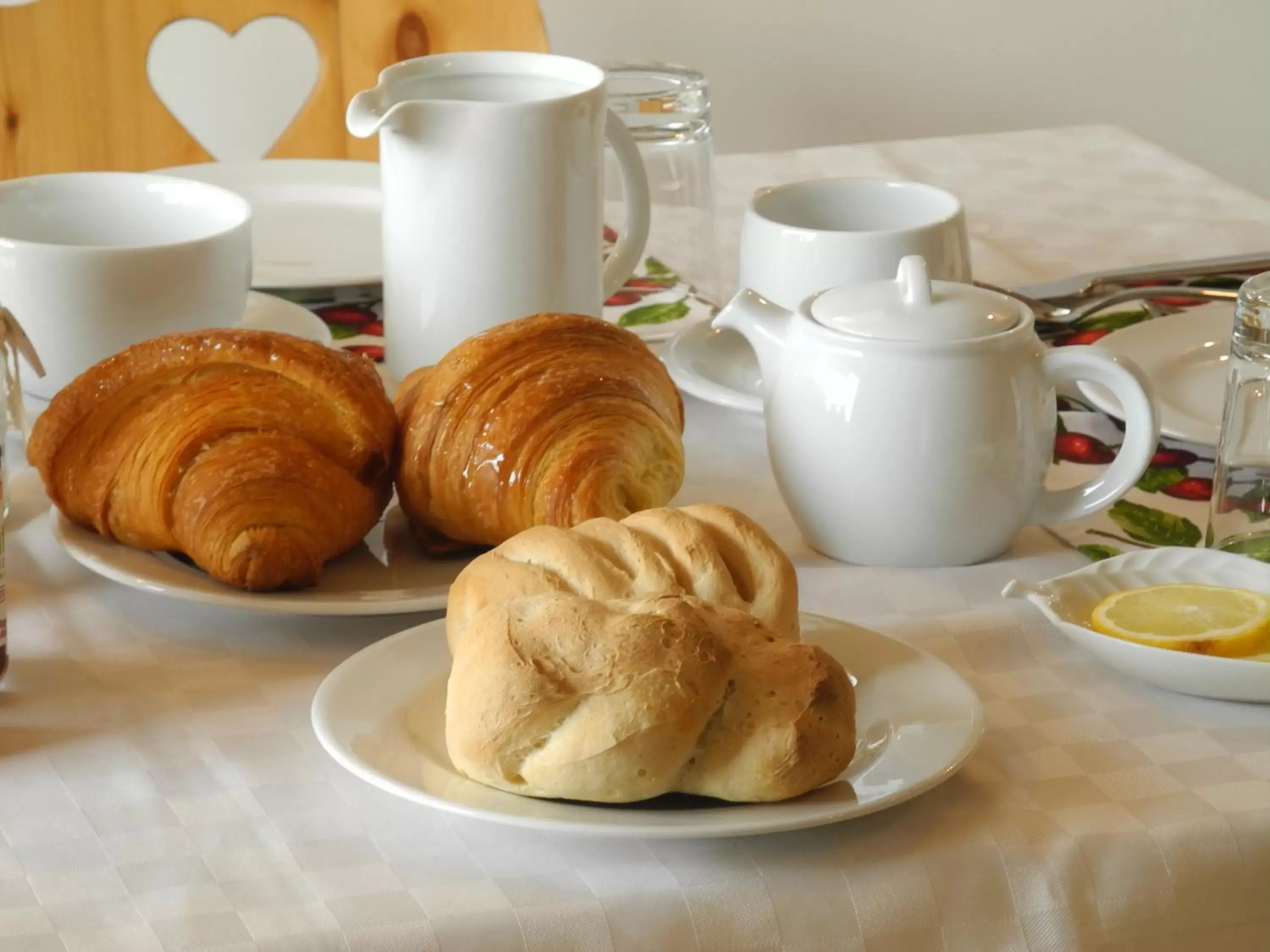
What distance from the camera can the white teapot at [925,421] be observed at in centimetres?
69

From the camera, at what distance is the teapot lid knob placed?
701 mm

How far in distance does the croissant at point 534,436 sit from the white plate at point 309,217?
37 cm

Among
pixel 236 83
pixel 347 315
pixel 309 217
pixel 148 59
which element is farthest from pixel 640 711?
pixel 236 83

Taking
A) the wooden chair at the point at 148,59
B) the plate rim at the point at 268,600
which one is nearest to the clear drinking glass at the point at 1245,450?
the plate rim at the point at 268,600

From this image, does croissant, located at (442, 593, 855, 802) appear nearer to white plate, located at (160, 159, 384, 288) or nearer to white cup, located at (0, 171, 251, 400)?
white cup, located at (0, 171, 251, 400)

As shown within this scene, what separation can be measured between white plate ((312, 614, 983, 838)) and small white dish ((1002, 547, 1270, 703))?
0.22 feet

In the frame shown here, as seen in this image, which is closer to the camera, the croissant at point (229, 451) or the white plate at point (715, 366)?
the croissant at point (229, 451)

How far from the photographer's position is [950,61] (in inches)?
94.2

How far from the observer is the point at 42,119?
1.61 m

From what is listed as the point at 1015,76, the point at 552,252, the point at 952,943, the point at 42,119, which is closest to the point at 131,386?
the point at 552,252

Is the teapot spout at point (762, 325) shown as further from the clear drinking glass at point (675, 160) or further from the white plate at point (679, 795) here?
the clear drinking glass at point (675, 160)

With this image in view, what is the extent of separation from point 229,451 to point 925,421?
0.29 meters

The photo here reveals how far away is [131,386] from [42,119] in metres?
1.03

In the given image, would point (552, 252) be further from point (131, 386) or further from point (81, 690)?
point (81, 690)
